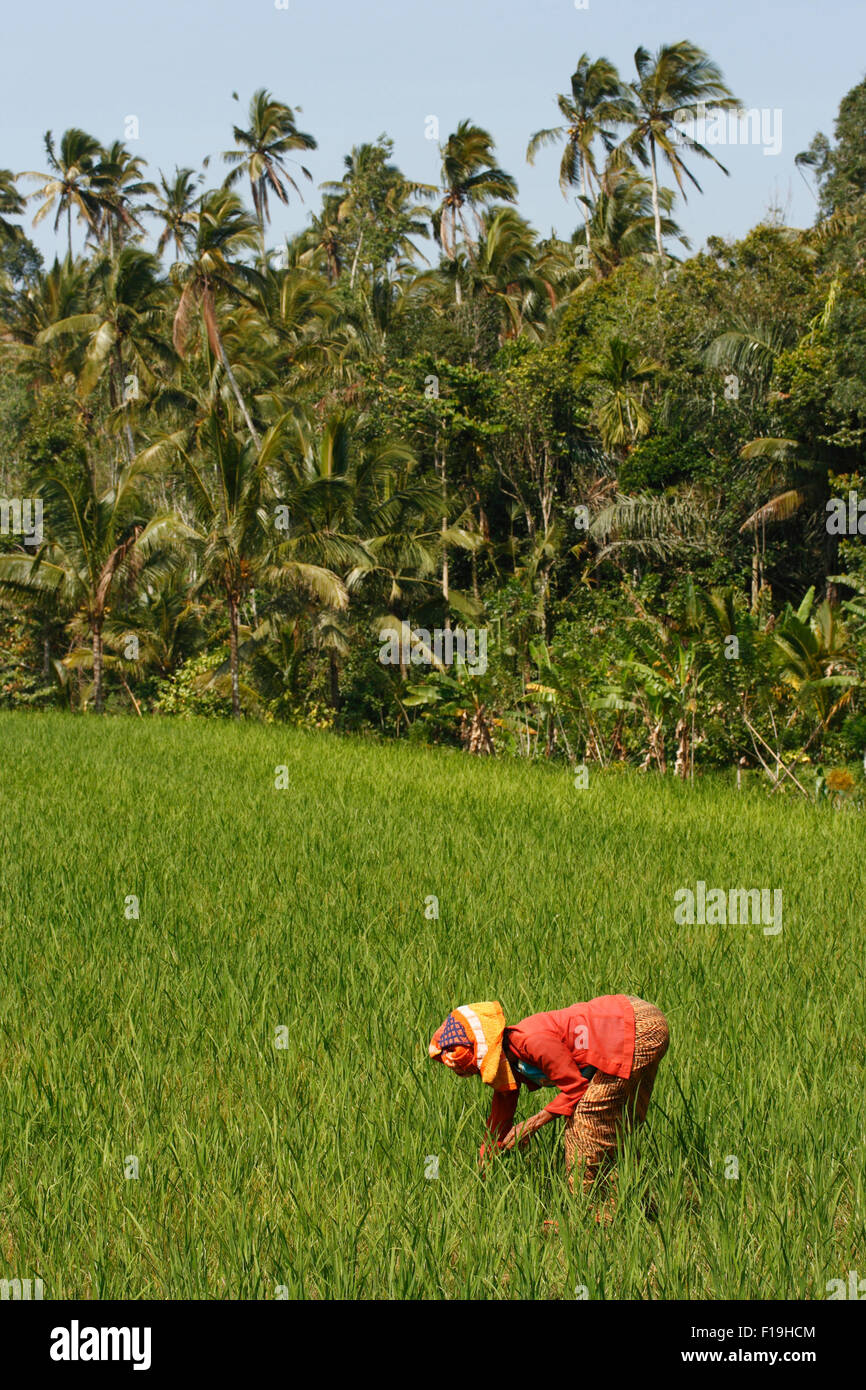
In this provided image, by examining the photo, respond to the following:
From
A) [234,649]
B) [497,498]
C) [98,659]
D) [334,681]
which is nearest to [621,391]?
[497,498]


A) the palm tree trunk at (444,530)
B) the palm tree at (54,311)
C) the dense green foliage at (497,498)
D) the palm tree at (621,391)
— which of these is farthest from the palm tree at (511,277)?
the palm tree at (54,311)

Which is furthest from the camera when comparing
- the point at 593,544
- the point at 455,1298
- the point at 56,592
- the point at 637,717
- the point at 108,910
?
the point at 593,544

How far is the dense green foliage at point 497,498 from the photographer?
39.3 ft

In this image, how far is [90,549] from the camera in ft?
53.2

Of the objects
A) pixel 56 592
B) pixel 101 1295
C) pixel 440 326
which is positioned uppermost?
pixel 440 326

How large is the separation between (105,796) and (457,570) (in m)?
11.6

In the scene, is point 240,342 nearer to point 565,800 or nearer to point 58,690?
point 58,690

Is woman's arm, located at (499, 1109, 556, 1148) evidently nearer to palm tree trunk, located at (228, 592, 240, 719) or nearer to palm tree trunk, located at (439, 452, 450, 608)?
palm tree trunk, located at (228, 592, 240, 719)

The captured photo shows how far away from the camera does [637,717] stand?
12141mm

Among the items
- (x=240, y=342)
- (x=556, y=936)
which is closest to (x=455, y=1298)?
(x=556, y=936)

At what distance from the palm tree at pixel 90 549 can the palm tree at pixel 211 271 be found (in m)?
3.04

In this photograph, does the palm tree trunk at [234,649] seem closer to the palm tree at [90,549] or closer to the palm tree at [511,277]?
the palm tree at [90,549]

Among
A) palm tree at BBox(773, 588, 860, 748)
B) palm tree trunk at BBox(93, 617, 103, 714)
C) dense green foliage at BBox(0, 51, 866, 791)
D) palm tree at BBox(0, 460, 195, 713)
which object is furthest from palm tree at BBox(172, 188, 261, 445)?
palm tree at BBox(773, 588, 860, 748)

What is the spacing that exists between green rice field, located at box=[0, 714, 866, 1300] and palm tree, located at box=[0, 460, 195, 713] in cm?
924
